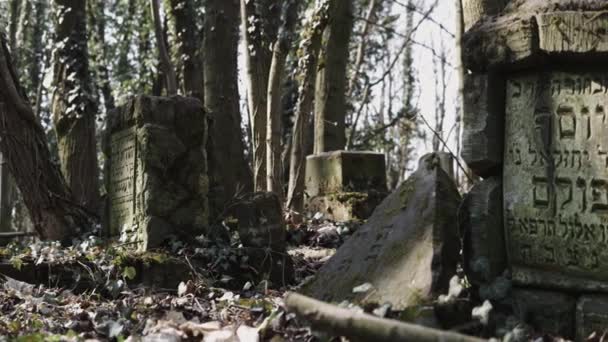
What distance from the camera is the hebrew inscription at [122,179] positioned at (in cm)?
738

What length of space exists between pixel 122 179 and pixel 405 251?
467 centimetres

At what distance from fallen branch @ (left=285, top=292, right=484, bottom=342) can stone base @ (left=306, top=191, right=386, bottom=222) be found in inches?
260

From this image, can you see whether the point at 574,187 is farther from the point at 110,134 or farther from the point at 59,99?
the point at 59,99

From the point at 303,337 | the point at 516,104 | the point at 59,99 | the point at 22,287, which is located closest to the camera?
the point at 303,337

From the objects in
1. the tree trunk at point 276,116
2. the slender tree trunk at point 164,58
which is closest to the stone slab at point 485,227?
the tree trunk at point 276,116

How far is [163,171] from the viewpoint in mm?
7070

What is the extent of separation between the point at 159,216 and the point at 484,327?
4.16m

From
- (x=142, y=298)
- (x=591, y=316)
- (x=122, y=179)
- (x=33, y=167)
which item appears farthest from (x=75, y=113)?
(x=591, y=316)

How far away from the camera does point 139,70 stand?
20.2 m

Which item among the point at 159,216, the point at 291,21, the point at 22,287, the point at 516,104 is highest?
the point at 291,21

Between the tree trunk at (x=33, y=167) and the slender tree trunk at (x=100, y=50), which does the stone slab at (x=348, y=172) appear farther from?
the slender tree trunk at (x=100, y=50)

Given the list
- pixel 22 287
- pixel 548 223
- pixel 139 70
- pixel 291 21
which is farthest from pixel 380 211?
pixel 139 70

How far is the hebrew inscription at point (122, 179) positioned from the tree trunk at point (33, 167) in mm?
940

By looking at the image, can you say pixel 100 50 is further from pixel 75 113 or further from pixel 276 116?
pixel 276 116
